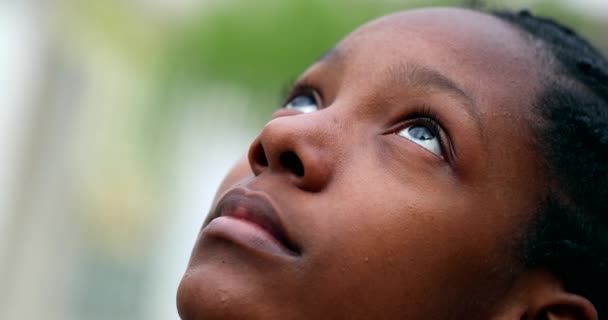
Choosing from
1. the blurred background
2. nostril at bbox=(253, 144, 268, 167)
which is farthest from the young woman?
the blurred background

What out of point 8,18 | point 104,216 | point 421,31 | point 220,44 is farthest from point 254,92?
point 421,31

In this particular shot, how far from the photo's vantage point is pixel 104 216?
499 centimetres

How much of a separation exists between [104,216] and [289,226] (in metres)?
4.05

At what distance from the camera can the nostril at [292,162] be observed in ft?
3.81

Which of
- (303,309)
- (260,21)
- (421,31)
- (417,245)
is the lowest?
(303,309)

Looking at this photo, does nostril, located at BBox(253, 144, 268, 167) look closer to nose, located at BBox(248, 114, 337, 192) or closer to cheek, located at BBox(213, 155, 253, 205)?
nose, located at BBox(248, 114, 337, 192)

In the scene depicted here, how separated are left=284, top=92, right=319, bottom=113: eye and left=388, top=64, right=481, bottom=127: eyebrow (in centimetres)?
18

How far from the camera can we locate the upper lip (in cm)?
111

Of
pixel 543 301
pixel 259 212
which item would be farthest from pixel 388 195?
pixel 543 301

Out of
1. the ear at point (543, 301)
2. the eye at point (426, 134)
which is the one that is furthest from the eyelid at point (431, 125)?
the ear at point (543, 301)

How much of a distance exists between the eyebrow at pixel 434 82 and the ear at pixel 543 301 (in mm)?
249

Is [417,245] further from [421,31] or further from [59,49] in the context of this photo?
[59,49]

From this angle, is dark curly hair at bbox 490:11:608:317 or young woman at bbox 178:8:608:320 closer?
young woman at bbox 178:8:608:320

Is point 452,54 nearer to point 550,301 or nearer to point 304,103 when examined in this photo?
point 304,103
